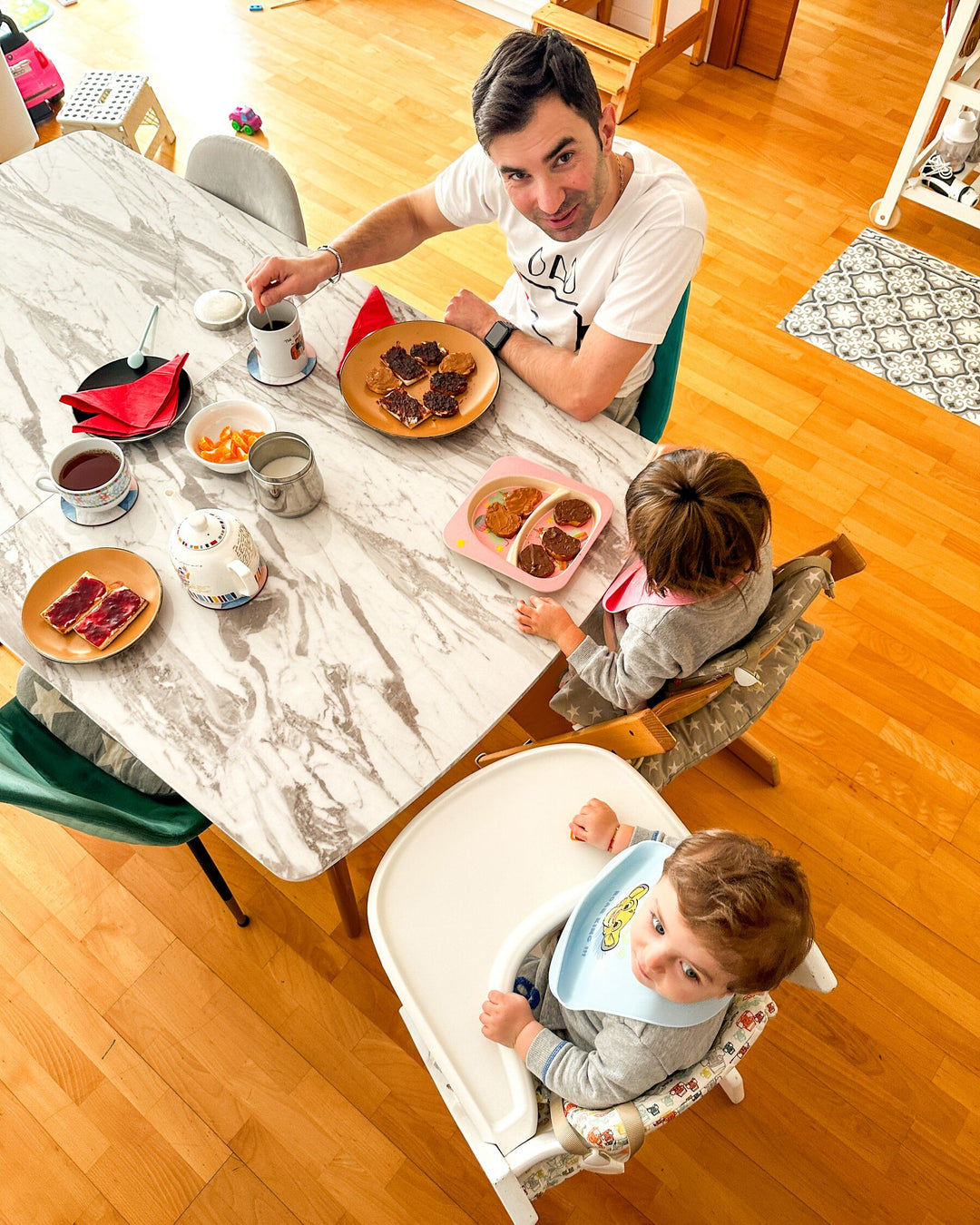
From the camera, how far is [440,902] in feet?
3.93

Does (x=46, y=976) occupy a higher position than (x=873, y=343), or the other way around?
(x=873, y=343)

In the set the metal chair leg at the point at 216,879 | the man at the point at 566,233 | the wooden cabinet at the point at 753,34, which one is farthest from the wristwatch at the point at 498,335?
the wooden cabinet at the point at 753,34

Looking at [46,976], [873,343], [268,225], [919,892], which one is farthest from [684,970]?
[873,343]

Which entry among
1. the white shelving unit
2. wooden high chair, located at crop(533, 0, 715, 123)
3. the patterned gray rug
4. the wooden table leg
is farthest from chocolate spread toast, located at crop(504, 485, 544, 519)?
wooden high chair, located at crop(533, 0, 715, 123)

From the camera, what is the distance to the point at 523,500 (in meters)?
1.37

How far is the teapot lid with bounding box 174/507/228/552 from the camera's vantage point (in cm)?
119

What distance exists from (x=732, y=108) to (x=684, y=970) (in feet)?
11.6

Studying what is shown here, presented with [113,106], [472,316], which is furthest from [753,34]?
[472,316]

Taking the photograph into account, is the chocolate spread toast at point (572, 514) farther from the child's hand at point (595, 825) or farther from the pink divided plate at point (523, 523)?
the child's hand at point (595, 825)

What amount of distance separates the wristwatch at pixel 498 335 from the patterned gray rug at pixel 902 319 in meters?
1.63

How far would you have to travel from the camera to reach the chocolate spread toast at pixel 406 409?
1438 mm

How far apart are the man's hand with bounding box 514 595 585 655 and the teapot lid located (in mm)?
442

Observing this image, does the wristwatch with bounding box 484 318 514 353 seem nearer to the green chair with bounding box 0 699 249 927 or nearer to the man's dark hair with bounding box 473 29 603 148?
the man's dark hair with bounding box 473 29 603 148

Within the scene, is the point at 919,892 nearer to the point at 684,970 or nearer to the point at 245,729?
the point at 684,970
